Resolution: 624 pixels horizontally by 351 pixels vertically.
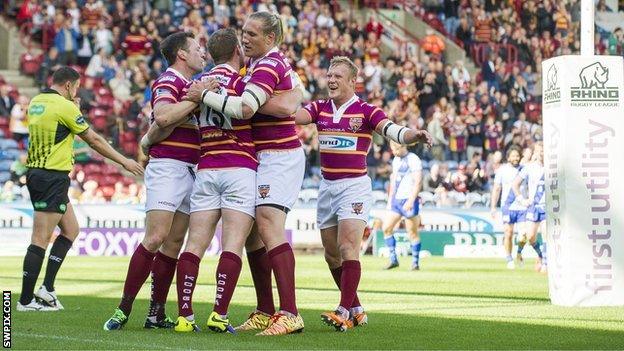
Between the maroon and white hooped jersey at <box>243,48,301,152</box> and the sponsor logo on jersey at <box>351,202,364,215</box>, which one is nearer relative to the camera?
the maroon and white hooped jersey at <box>243,48,301,152</box>

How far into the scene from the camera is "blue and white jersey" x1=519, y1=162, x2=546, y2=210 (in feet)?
78.1

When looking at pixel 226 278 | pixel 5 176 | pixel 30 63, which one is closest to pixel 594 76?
pixel 226 278

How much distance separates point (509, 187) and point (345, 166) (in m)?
13.2

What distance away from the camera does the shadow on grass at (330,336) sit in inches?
403

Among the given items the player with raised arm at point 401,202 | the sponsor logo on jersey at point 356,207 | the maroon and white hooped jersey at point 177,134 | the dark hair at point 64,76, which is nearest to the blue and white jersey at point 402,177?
the player with raised arm at point 401,202

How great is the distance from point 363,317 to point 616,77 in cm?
439

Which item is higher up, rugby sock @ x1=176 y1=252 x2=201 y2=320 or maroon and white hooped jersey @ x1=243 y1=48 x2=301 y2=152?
maroon and white hooped jersey @ x1=243 y1=48 x2=301 y2=152

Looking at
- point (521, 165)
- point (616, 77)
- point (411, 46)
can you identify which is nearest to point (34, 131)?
point (616, 77)

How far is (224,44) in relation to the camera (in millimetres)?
11133

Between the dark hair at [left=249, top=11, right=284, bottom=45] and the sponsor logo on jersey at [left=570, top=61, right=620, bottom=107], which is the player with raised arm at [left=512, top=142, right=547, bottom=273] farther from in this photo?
A: the dark hair at [left=249, top=11, right=284, bottom=45]

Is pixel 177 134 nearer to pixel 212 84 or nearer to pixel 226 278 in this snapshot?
pixel 212 84

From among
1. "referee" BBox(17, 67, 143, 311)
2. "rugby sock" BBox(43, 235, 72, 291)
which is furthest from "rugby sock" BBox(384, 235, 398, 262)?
"referee" BBox(17, 67, 143, 311)

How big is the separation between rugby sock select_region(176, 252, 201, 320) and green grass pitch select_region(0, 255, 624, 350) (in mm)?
262

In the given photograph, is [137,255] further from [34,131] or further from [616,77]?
[616,77]
